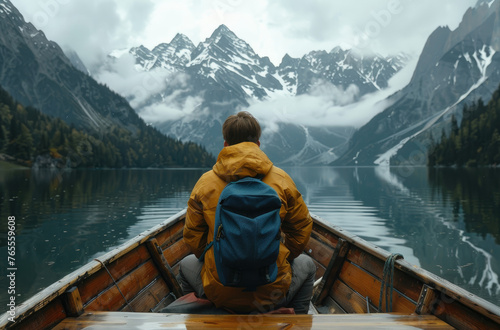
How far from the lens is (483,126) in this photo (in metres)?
143

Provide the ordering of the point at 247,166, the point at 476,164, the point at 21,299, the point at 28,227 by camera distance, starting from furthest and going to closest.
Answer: the point at 476,164
the point at 28,227
the point at 21,299
the point at 247,166

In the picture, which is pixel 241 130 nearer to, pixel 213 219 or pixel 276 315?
pixel 213 219

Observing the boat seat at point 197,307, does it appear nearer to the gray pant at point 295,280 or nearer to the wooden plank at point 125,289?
the gray pant at point 295,280

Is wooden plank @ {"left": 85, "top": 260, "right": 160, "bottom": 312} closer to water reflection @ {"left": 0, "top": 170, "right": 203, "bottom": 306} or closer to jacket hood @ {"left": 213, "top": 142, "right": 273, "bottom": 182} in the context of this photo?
jacket hood @ {"left": 213, "top": 142, "right": 273, "bottom": 182}

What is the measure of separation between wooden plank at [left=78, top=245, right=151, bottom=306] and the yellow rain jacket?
1903 mm

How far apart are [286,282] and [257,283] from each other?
1.84 feet

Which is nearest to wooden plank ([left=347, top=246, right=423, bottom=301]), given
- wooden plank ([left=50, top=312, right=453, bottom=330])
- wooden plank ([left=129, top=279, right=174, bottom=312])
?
wooden plank ([left=50, top=312, right=453, bottom=330])

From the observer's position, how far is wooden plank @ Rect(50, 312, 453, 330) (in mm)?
4082

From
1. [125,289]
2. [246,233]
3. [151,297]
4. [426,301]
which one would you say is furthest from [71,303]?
[426,301]

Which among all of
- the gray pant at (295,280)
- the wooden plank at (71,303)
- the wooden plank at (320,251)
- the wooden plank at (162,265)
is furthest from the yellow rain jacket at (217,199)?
the wooden plank at (320,251)

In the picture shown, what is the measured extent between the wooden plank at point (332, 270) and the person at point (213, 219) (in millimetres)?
2912

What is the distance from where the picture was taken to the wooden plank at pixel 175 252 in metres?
8.51

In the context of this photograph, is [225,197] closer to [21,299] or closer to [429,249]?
[21,299]

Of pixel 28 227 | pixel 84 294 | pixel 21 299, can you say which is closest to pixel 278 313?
pixel 84 294
